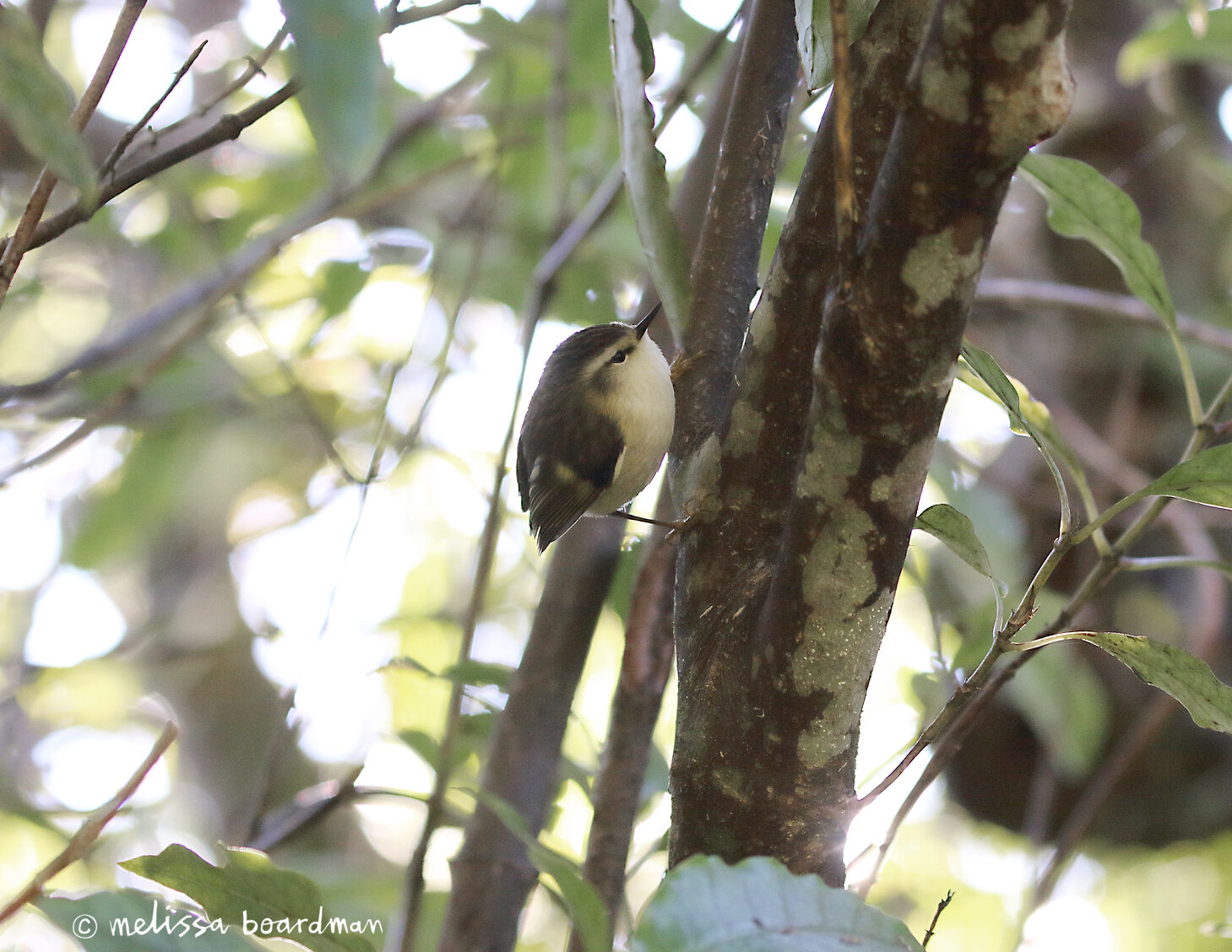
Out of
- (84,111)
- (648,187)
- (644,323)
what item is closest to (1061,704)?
(644,323)

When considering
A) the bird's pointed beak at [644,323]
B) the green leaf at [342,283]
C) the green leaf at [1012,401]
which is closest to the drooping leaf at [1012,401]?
the green leaf at [1012,401]

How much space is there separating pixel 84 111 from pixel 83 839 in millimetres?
651

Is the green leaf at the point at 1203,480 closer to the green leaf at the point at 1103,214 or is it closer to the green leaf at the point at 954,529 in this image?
the green leaf at the point at 954,529

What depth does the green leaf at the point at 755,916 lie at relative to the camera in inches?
28.4

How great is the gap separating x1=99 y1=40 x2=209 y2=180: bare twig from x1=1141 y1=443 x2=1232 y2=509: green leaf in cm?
105

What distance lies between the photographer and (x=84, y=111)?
817 mm

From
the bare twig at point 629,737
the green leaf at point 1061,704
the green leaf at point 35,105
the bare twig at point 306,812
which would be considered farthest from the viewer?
the green leaf at point 1061,704

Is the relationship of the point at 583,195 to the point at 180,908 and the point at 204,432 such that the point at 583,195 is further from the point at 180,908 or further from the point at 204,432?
the point at 180,908

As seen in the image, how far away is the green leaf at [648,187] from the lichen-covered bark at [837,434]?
15 cm

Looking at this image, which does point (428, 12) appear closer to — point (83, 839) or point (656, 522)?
point (656, 522)

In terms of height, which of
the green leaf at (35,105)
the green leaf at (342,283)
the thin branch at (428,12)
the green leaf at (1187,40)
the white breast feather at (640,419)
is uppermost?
the green leaf at (1187,40)

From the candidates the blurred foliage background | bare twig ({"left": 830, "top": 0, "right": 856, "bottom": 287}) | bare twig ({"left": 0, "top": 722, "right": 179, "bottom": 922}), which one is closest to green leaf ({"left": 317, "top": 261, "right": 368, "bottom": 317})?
the blurred foliage background

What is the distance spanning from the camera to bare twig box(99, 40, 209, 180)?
0.92 metres

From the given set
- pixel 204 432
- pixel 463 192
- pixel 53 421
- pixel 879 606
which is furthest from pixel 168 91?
pixel 463 192
